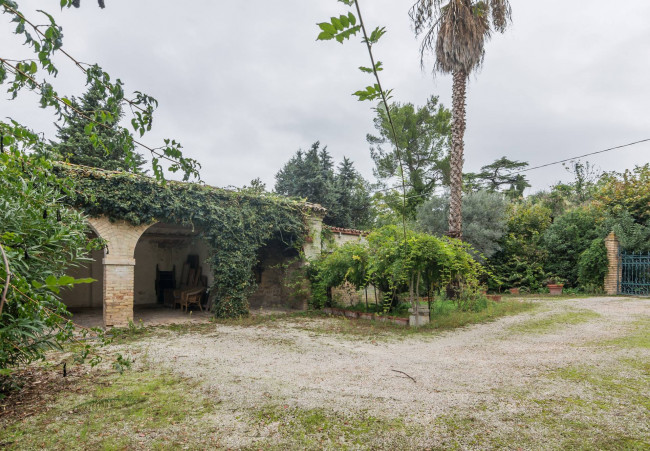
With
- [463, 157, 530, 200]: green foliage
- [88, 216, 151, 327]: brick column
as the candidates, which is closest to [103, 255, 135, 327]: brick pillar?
[88, 216, 151, 327]: brick column

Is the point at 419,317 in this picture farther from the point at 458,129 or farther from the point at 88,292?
the point at 88,292

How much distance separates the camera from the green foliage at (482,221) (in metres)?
15.4

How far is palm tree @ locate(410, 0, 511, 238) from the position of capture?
10328mm

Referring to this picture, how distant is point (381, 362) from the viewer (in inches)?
209

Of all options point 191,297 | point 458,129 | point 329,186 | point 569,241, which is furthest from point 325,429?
point 329,186

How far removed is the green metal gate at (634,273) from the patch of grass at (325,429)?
45.6ft

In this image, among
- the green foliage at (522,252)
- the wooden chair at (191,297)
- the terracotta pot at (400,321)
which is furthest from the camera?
the green foliage at (522,252)

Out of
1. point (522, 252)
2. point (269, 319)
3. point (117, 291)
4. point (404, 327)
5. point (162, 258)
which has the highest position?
point (522, 252)

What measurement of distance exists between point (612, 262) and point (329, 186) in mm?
12338

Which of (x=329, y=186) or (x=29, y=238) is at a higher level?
(x=329, y=186)

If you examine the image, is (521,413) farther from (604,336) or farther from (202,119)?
(202,119)

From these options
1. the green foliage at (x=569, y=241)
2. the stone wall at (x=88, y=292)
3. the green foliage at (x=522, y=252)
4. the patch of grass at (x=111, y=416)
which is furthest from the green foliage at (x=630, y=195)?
the stone wall at (x=88, y=292)

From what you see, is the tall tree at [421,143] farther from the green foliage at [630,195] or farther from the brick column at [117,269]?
the brick column at [117,269]

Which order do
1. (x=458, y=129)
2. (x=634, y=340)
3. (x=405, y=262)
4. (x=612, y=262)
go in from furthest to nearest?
(x=612, y=262), (x=458, y=129), (x=405, y=262), (x=634, y=340)
